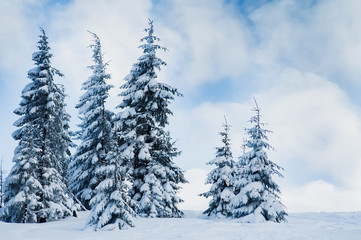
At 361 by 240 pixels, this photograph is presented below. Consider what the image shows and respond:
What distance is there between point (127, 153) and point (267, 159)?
9962 millimetres

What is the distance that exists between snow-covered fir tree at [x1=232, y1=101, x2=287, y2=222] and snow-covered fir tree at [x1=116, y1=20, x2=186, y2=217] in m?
5.55

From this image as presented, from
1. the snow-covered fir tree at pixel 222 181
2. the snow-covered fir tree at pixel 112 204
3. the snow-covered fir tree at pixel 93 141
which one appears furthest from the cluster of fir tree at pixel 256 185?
the snow-covered fir tree at pixel 93 141

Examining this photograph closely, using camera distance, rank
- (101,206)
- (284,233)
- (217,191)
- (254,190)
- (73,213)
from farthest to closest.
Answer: (217,191) < (73,213) < (254,190) < (101,206) < (284,233)

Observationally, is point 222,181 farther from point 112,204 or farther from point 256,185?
point 112,204

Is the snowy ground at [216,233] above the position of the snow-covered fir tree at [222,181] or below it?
below

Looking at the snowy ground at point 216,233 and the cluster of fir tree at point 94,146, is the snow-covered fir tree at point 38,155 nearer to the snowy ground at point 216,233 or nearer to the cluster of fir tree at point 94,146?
the cluster of fir tree at point 94,146

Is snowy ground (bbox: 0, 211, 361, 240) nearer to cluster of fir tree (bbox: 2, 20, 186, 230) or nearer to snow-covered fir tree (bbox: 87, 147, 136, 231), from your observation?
snow-covered fir tree (bbox: 87, 147, 136, 231)

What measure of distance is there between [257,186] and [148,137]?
29.7ft

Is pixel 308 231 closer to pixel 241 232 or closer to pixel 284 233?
pixel 284 233

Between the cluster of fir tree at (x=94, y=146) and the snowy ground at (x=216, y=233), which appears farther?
the cluster of fir tree at (x=94, y=146)

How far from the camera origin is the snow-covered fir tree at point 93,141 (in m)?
23.3

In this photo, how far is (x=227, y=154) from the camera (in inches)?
1014

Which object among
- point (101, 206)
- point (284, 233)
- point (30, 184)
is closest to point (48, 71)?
point (30, 184)

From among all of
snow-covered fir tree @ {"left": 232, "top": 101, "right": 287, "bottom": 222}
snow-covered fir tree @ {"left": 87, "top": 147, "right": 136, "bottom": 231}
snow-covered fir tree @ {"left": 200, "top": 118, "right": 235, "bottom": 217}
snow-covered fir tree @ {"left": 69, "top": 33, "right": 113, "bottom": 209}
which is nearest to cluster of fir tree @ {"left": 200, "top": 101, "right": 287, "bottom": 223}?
snow-covered fir tree @ {"left": 232, "top": 101, "right": 287, "bottom": 222}
